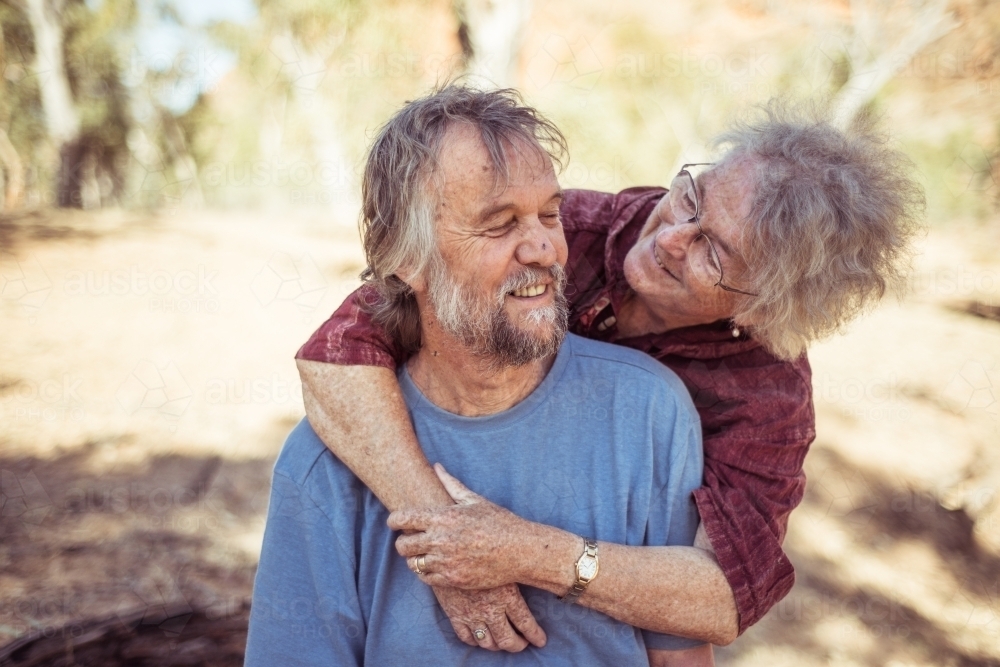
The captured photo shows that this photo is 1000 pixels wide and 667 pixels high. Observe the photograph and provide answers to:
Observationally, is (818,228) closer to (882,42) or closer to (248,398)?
(248,398)

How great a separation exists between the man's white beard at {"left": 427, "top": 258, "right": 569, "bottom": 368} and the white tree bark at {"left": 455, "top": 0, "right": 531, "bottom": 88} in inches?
351

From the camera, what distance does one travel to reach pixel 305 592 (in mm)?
1645

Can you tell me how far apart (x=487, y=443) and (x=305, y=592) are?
0.52 m

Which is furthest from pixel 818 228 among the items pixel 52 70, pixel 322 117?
pixel 322 117

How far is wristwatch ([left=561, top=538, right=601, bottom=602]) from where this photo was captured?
1.51m

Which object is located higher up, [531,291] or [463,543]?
[531,291]

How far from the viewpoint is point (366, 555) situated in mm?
1666

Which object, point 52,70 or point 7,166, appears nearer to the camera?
point 52,70

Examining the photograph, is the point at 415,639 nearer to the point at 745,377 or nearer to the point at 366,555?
the point at 366,555

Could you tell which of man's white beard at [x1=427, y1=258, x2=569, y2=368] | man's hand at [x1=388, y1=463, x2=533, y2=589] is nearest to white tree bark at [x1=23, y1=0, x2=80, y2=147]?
man's white beard at [x1=427, y1=258, x2=569, y2=368]

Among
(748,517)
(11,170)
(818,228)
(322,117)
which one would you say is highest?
(818,228)

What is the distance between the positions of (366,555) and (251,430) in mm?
3180

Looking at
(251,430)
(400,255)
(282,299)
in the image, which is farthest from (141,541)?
(282,299)

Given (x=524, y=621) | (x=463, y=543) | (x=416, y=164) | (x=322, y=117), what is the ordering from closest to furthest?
(x=463, y=543) < (x=524, y=621) < (x=416, y=164) < (x=322, y=117)
